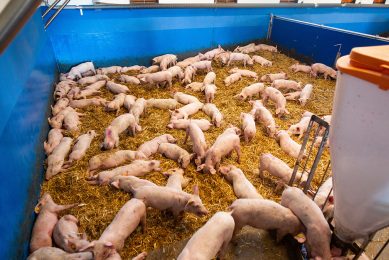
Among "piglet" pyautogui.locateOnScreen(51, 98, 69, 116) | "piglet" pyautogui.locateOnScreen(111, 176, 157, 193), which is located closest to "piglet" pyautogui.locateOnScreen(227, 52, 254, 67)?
"piglet" pyautogui.locateOnScreen(51, 98, 69, 116)

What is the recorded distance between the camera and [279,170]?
10.2 feet

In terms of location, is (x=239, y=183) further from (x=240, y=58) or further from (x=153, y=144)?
(x=240, y=58)

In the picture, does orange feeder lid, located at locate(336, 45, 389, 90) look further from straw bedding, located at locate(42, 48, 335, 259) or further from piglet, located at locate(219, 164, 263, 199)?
straw bedding, located at locate(42, 48, 335, 259)

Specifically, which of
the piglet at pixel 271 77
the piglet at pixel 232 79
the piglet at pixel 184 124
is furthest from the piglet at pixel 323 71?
the piglet at pixel 184 124

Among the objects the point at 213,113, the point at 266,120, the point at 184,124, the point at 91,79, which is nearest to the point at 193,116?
the point at 213,113

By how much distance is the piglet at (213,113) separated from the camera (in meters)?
4.15

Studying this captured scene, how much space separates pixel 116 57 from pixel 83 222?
4477 mm

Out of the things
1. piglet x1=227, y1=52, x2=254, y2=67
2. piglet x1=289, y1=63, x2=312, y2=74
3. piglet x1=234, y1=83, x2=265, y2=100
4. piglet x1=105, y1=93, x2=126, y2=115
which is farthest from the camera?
piglet x1=227, y1=52, x2=254, y2=67

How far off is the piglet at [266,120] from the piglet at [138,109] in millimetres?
1791

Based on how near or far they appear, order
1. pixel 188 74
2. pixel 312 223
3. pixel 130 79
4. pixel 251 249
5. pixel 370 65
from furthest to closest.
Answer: pixel 188 74, pixel 130 79, pixel 251 249, pixel 312 223, pixel 370 65

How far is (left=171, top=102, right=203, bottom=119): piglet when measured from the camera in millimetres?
4281

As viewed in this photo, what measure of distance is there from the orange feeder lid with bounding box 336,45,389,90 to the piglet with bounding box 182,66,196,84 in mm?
4275

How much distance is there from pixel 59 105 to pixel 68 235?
265 cm

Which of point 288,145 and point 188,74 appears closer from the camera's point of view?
point 288,145
